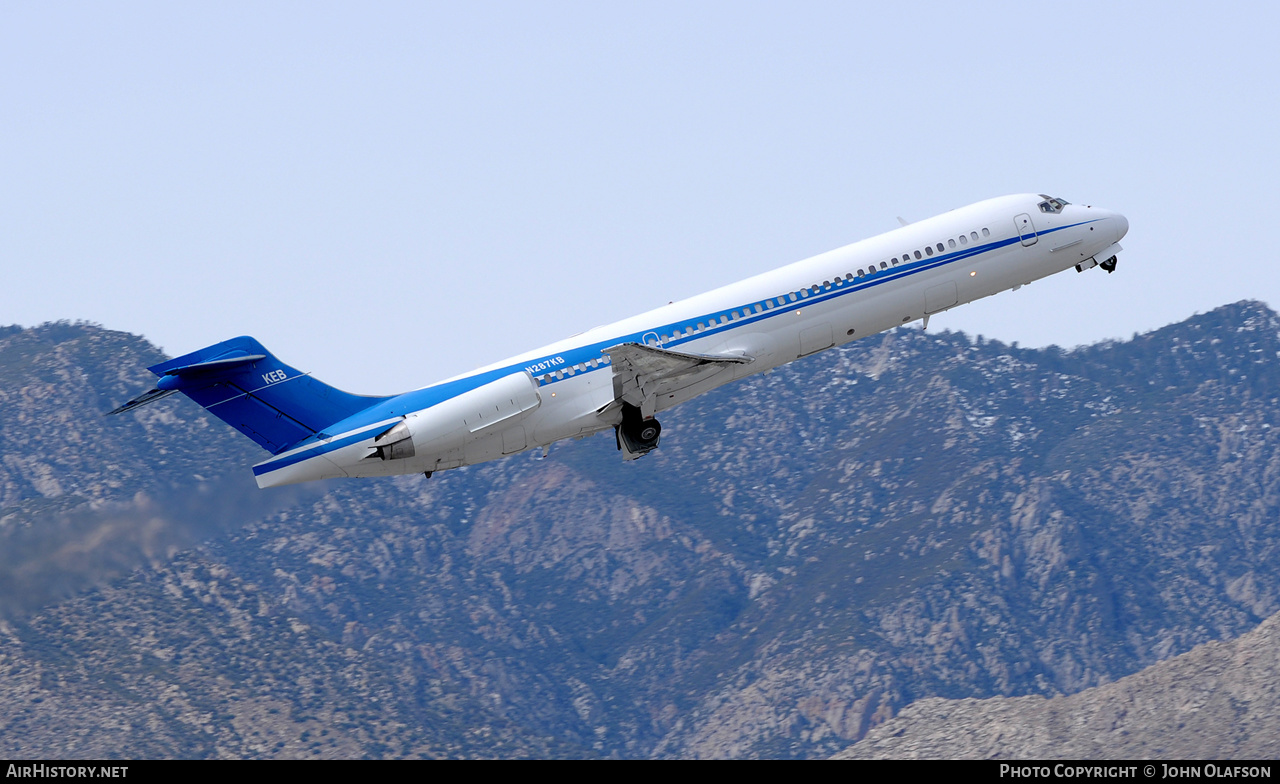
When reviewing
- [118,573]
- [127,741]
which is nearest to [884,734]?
[127,741]

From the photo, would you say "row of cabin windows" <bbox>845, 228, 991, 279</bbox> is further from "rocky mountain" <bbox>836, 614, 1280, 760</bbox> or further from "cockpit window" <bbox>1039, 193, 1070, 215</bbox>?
"rocky mountain" <bbox>836, 614, 1280, 760</bbox>

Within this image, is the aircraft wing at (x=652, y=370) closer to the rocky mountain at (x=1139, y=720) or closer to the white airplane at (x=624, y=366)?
the white airplane at (x=624, y=366)

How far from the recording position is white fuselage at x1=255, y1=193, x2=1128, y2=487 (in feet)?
144

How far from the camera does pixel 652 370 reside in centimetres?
4481

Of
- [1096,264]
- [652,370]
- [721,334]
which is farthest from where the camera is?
[1096,264]

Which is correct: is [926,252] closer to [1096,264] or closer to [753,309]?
[753,309]

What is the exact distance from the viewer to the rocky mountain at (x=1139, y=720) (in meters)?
123

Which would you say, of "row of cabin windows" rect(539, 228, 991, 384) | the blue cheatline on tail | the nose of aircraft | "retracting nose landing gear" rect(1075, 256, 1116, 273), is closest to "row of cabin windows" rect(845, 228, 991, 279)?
"row of cabin windows" rect(539, 228, 991, 384)

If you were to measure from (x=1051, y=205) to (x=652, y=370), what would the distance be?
45.8 feet

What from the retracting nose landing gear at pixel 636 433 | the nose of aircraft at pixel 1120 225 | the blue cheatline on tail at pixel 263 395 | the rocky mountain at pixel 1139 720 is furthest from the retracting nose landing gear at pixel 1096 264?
the rocky mountain at pixel 1139 720

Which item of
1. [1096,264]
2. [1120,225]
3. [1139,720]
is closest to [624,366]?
[1096,264]

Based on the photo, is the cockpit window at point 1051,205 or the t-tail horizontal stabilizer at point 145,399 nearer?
the t-tail horizontal stabilizer at point 145,399

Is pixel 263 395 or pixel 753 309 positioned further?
pixel 753 309

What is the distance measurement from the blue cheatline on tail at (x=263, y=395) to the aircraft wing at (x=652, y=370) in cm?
691
